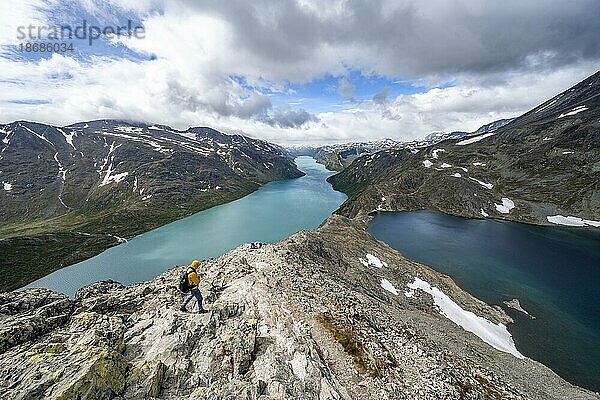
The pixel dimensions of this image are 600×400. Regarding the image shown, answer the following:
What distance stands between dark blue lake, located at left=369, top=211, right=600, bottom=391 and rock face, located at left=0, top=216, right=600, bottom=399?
36.4 feet

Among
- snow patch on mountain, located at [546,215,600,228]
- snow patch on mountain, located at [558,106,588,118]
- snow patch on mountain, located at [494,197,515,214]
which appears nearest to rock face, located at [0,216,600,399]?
snow patch on mountain, located at [546,215,600,228]

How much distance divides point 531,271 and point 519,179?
106 meters

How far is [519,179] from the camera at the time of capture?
154 meters

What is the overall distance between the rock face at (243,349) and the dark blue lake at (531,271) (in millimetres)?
11086

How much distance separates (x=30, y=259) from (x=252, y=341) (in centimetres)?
16191

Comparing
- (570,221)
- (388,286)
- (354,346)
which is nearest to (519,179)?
(570,221)

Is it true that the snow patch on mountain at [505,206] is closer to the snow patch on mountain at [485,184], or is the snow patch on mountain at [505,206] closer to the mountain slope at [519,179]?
the mountain slope at [519,179]

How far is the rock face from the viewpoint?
14.8m

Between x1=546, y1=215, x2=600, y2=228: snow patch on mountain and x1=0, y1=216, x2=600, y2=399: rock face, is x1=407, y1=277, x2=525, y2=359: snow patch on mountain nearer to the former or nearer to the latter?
x1=0, y1=216, x2=600, y2=399: rock face

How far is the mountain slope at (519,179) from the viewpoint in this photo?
425 feet

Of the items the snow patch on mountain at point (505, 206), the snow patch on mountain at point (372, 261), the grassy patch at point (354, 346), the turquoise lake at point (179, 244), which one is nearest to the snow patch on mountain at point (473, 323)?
the snow patch on mountain at point (372, 261)

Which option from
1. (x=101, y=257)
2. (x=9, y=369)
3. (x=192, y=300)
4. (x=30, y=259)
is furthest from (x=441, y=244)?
(x=30, y=259)

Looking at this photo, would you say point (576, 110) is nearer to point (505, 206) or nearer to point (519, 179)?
point (519, 179)

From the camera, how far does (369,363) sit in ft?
71.6
